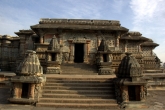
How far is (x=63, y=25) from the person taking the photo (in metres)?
19.6

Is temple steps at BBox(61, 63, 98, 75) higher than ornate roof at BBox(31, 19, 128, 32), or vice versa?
ornate roof at BBox(31, 19, 128, 32)

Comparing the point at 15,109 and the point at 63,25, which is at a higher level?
the point at 63,25

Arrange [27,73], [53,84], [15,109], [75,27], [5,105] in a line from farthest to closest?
[75,27] → [53,84] → [27,73] → [5,105] → [15,109]

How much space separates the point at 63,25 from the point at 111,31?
6131 mm

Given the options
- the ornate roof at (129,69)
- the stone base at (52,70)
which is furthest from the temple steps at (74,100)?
the stone base at (52,70)

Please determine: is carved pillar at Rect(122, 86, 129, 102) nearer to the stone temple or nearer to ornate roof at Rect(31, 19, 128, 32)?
the stone temple

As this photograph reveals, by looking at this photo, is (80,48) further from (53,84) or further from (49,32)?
(53,84)

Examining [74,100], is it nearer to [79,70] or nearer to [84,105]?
[84,105]

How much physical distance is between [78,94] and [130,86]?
2.53m

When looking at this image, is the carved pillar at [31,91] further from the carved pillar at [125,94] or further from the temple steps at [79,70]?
the temple steps at [79,70]

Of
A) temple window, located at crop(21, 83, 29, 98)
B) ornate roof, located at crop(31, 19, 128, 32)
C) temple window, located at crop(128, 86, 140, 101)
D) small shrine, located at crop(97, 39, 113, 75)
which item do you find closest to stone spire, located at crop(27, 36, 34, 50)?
ornate roof, located at crop(31, 19, 128, 32)

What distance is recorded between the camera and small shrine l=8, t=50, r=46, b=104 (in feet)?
22.1

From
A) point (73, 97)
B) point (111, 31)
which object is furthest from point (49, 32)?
point (73, 97)

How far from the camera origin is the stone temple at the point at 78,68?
22.6 ft
